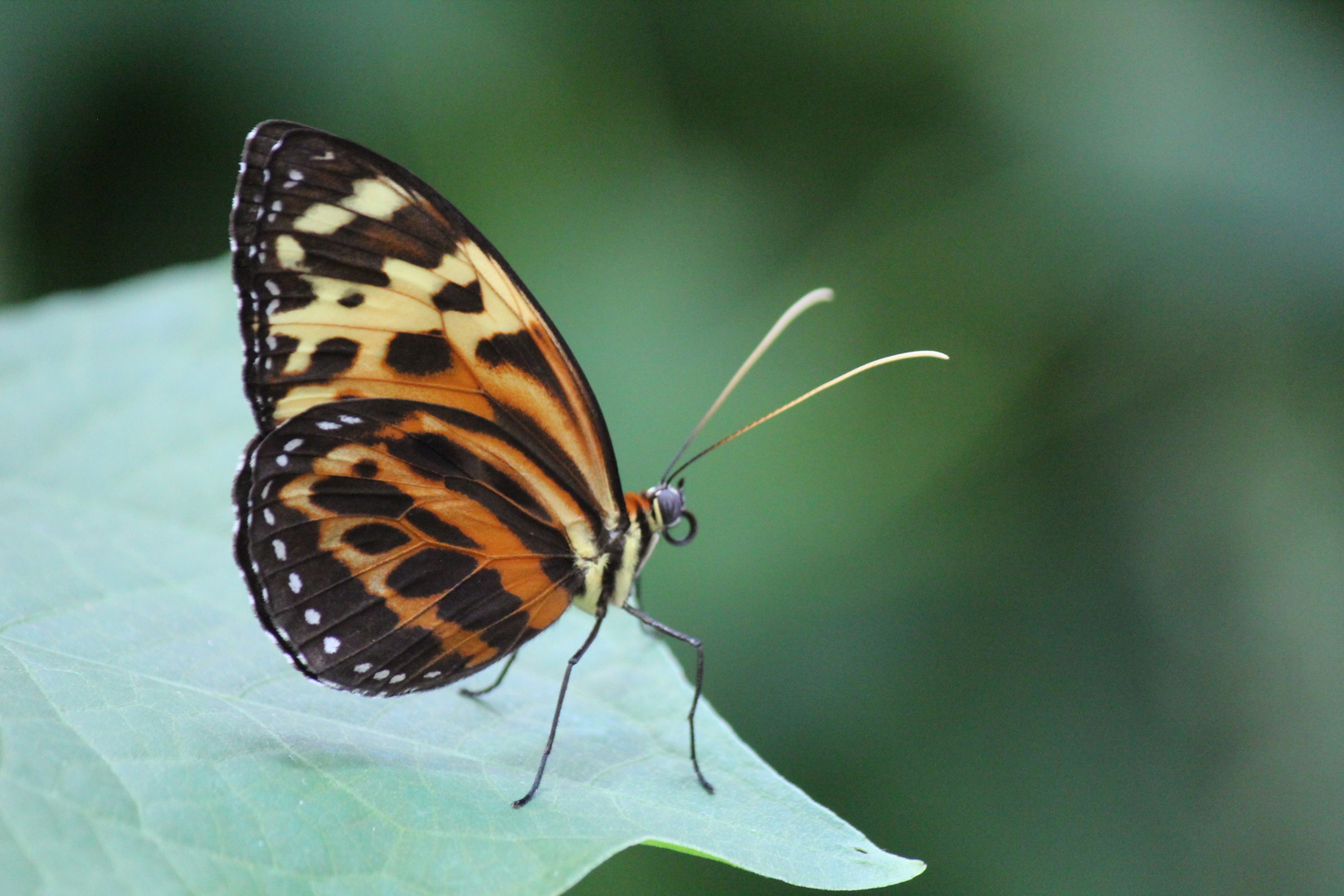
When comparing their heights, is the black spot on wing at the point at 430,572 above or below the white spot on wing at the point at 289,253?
below

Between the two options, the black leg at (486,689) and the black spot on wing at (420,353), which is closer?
the black spot on wing at (420,353)

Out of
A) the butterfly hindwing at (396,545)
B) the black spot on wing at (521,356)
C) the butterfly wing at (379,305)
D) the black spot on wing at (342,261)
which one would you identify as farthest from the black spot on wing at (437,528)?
the black spot on wing at (342,261)

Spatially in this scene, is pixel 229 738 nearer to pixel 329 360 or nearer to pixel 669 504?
pixel 329 360

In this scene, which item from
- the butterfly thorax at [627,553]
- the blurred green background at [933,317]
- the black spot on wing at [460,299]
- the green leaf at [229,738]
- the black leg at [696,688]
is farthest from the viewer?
the blurred green background at [933,317]

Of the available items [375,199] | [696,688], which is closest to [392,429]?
[375,199]

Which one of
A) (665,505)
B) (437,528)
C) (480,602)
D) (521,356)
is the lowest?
(480,602)

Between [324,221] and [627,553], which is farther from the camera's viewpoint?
[627,553]

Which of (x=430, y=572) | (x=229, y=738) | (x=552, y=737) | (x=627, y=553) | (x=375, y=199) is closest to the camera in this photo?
(x=229, y=738)

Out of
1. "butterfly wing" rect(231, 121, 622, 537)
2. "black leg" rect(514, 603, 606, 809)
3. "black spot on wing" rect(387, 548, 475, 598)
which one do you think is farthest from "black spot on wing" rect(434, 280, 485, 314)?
"black leg" rect(514, 603, 606, 809)

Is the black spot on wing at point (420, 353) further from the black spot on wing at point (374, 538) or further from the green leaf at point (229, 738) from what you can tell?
the green leaf at point (229, 738)
